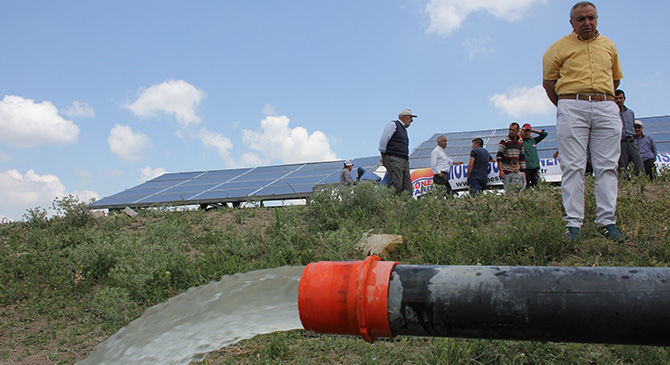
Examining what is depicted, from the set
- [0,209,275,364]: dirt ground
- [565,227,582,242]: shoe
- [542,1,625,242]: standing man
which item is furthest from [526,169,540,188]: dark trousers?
[0,209,275,364]: dirt ground

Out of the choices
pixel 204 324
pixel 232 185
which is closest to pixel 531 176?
pixel 204 324

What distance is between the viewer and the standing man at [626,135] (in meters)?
7.64

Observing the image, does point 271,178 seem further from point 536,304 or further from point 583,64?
point 536,304

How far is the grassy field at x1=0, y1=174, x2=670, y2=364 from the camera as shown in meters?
3.05

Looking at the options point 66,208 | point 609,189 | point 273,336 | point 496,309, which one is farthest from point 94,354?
point 66,208

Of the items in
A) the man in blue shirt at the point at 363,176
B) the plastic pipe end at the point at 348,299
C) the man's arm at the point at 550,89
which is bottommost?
the plastic pipe end at the point at 348,299

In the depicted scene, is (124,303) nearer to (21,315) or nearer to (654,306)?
(21,315)

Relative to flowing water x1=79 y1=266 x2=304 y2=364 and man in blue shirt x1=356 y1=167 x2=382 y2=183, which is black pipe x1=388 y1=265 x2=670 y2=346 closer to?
flowing water x1=79 y1=266 x2=304 y2=364

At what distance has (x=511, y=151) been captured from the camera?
27.5ft

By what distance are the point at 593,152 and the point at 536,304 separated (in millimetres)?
3658

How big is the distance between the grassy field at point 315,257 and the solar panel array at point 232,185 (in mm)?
5739

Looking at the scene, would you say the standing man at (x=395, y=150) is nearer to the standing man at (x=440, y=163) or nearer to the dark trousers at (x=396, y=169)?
the dark trousers at (x=396, y=169)

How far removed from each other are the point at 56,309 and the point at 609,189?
5102 mm

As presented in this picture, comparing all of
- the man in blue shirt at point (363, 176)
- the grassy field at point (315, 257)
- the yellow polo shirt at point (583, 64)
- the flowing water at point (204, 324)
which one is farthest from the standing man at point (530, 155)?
the flowing water at point (204, 324)
